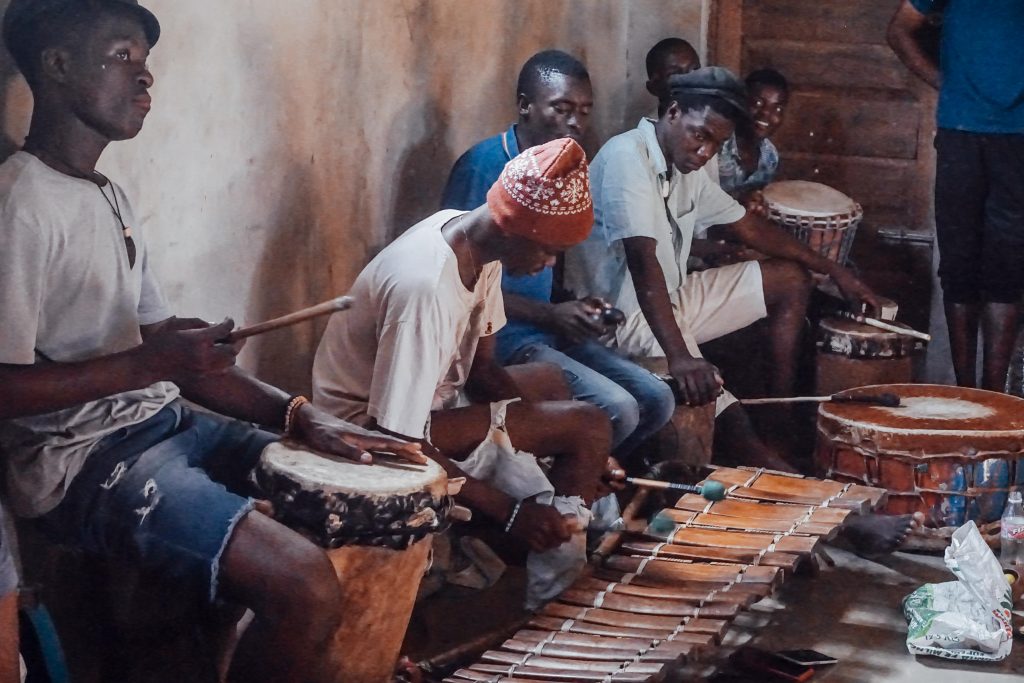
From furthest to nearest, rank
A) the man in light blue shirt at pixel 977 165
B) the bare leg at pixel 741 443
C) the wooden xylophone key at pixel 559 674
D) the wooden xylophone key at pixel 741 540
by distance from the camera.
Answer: the man in light blue shirt at pixel 977 165, the bare leg at pixel 741 443, the wooden xylophone key at pixel 741 540, the wooden xylophone key at pixel 559 674

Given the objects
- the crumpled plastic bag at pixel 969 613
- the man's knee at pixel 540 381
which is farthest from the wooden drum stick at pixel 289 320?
the crumpled plastic bag at pixel 969 613

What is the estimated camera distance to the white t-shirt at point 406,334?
11.0 feet

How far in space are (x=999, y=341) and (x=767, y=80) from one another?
1.41m

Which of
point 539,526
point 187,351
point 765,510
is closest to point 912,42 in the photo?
point 765,510

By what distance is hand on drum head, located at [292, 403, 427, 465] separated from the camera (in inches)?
123

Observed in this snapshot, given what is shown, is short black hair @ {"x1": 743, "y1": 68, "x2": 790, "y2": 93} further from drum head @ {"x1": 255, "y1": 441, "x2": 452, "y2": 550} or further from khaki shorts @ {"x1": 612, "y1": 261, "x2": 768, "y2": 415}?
drum head @ {"x1": 255, "y1": 441, "x2": 452, "y2": 550}

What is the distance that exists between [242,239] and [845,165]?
3.22 m

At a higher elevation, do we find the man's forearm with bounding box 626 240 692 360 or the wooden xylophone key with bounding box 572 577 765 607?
the man's forearm with bounding box 626 240 692 360

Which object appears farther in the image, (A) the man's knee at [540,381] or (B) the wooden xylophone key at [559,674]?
(A) the man's knee at [540,381]

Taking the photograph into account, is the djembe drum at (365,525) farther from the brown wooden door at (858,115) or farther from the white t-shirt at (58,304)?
the brown wooden door at (858,115)

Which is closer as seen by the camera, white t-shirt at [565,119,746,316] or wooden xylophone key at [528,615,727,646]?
wooden xylophone key at [528,615,727,646]

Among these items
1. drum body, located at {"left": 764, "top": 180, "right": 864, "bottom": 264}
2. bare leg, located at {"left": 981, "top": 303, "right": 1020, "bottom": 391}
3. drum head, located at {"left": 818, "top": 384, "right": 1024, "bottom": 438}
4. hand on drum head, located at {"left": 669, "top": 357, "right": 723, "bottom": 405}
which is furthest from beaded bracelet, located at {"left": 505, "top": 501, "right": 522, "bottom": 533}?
bare leg, located at {"left": 981, "top": 303, "right": 1020, "bottom": 391}

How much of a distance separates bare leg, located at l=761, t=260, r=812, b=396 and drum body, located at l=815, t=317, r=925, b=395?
113mm

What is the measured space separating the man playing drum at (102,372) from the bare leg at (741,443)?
2.26 metres
